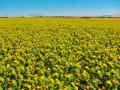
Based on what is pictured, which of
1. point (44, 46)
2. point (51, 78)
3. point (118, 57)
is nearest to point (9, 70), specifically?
point (51, 78)

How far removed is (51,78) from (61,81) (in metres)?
0.38

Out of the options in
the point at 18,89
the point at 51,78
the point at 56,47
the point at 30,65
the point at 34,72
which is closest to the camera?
the point at 18,89

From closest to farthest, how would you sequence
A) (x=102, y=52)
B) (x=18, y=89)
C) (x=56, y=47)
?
(x=18, y=89), (x=102, y=52), (x=56, y=47)

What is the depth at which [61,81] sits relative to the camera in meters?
7.91

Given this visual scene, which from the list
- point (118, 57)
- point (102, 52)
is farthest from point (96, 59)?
point (102, 52)

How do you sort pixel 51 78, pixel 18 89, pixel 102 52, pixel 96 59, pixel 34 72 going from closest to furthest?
pixel 18 89, pixel 51 78, pixel 34 72, pixel 96 59, pixel 102 52

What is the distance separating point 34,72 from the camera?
352 inches

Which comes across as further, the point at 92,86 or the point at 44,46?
the point at 44,46

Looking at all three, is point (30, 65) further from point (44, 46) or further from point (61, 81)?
point (44, 46)

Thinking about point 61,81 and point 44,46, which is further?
point 44,46

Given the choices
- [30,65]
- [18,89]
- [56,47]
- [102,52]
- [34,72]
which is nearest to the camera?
[18,89]

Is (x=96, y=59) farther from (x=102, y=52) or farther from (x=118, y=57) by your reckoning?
(x=102, y=52)

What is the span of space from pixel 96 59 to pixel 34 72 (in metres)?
2.61

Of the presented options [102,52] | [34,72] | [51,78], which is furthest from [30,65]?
[102,52]
